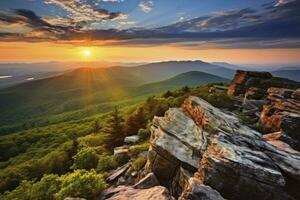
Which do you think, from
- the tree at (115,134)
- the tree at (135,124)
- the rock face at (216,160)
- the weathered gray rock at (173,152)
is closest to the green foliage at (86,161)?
the tree at (115,134)

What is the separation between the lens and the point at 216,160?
2058cm

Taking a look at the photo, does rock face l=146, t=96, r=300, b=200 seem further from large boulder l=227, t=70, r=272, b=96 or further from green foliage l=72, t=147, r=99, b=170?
large boulder l=227, t=70, r=272, b=96

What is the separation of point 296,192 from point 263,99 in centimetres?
3995

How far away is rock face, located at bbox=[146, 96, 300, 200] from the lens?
1988cm

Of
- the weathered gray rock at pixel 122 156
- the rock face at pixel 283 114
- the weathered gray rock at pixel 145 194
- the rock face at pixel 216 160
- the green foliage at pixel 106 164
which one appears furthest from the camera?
the weathered gray rock at pixel 122 156

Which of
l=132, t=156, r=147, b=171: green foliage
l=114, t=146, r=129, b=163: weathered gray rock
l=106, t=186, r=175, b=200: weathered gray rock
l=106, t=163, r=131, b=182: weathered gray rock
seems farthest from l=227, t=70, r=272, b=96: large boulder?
l=106, t=186, r=175, b=200: weathered gray rock

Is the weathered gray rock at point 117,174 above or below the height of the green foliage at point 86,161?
above

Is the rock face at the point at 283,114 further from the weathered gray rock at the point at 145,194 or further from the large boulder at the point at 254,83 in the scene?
the weathered gray rock at the point at 145,194

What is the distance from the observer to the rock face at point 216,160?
19875mm

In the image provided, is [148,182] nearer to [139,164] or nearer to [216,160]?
[139,164]

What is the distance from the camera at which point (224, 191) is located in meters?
20.1

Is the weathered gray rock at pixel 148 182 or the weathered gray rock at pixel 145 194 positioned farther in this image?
the weathered gray rock at pixel 148 182

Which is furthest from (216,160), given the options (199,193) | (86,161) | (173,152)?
(86,161)

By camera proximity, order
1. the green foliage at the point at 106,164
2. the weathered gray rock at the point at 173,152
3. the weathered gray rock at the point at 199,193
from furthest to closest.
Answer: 1. the green foliage at the point at 106,164
2. the weathered gray rock at the point at 173,152
3. the weathered gray rock at the point at 199,193
